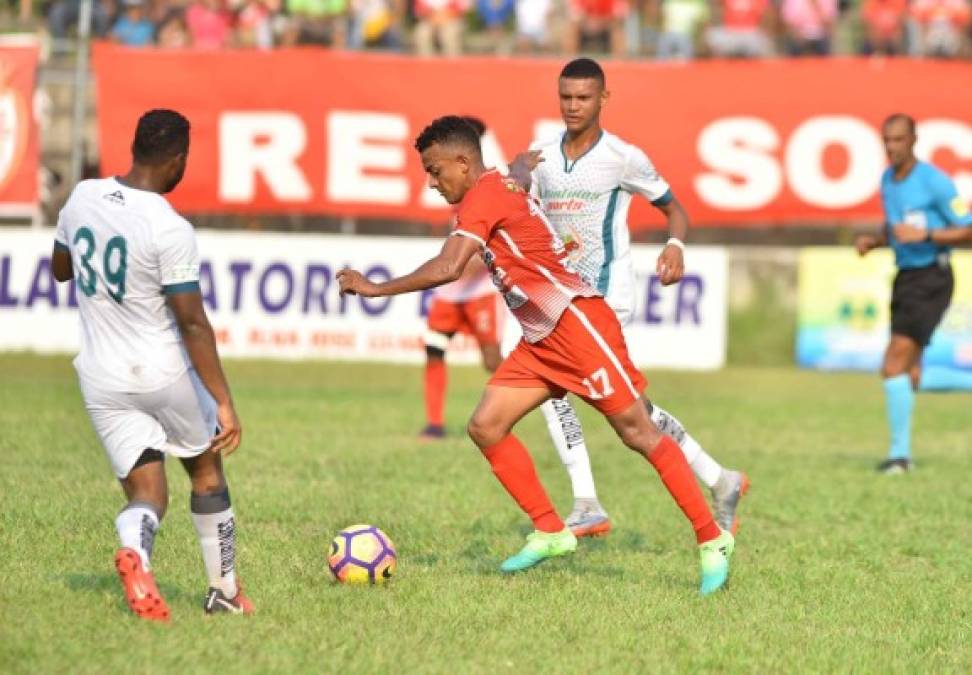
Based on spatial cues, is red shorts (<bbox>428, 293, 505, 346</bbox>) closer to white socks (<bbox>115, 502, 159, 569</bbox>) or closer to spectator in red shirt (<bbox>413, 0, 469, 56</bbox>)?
white socks (<bbox>115, 502, 159, 569</bbox>)

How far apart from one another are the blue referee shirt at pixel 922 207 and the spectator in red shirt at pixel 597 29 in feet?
35.8

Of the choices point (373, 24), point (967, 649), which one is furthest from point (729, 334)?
point (967, 649)

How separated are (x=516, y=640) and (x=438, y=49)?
1771 cm

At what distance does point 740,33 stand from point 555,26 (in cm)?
260

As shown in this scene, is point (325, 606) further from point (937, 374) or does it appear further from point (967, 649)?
point (937, 374)

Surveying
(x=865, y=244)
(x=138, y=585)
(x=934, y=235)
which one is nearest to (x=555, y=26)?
(x=865, y=244)

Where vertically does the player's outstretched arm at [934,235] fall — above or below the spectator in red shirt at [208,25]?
below

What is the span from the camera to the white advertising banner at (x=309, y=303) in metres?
20.0

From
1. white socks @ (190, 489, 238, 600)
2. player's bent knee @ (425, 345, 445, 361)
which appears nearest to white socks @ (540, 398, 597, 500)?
white socks @ (190, 489, 238, 600)

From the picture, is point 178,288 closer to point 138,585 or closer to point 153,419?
point 153,419

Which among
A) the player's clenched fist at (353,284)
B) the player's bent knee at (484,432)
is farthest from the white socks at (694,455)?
the player's clenched fist at (353,284)

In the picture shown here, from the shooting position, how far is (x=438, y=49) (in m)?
24.0

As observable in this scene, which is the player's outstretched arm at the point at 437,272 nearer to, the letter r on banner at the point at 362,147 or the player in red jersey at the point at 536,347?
the player in red jersey at the point at 536,347

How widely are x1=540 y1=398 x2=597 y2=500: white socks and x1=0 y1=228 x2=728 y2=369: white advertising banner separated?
987 cm
